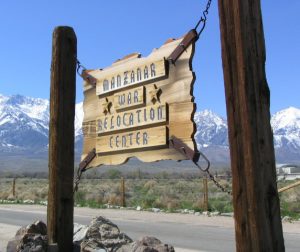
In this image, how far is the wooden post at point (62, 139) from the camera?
5.76 meters

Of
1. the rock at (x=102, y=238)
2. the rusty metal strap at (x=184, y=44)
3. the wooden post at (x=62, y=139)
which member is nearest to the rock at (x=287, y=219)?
the rock at (x=102, y=238)

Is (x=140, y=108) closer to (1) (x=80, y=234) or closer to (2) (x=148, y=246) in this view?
(2) (x=148, y=246)

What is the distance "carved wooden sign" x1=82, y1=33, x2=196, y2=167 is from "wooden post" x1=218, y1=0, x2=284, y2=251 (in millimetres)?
1491

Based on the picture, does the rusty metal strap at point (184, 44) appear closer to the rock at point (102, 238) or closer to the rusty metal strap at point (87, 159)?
the rusty metal strap at point (87, 159)

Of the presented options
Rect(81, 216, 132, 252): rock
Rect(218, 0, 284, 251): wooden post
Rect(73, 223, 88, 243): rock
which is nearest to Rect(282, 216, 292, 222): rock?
Rect(73, 223, 88, 243): rock

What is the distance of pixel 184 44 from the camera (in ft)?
17.6

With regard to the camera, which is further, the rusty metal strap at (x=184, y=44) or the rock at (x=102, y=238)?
the rock at (x=102, y=238)

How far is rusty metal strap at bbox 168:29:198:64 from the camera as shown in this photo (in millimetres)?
5227

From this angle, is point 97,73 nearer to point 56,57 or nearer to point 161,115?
point 56,57

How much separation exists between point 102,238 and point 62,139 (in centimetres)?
116

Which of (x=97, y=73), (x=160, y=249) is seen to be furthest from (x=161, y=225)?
(x=160, y=249)

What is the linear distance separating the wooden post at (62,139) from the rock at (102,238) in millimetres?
216

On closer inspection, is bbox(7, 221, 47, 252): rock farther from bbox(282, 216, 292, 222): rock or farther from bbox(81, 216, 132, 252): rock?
bbox(282, 216, 292, 222): rock

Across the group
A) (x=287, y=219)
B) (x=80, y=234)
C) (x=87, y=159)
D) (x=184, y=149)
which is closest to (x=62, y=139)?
(x=87, y=159)
